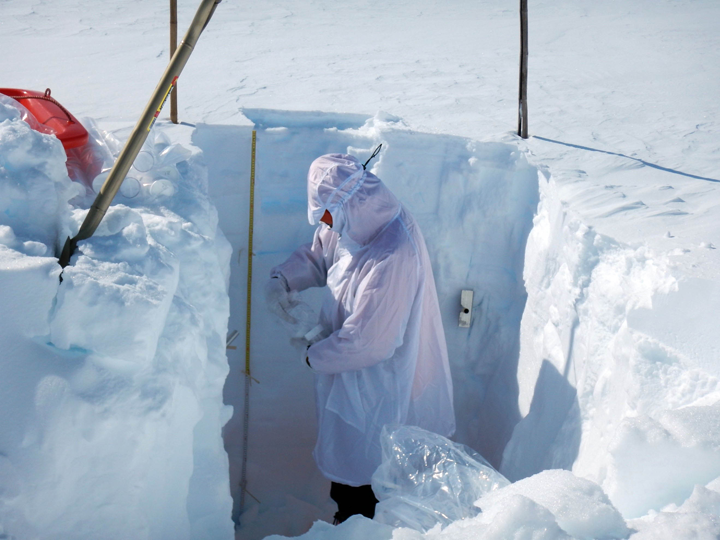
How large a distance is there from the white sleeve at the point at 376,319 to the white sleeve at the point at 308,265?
50 cm

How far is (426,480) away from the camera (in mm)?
1696

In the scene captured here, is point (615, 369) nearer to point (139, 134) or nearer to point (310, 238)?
point (139, 134)

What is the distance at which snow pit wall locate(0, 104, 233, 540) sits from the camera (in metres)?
1.19

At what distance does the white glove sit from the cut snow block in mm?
1616

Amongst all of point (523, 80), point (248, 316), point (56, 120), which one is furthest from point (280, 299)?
point (523, 80)

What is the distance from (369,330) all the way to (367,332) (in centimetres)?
1

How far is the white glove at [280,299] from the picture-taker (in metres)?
2.69

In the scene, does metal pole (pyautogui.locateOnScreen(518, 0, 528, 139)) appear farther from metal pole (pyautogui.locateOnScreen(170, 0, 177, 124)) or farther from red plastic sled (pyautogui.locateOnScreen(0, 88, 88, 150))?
red plastic sled (pyautogui.locateOnScreen(0, 88, 88, 150))

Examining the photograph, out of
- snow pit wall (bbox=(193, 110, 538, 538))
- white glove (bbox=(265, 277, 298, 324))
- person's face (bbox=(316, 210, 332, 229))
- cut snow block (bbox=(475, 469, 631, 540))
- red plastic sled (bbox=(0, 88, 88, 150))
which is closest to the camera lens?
cut snow block (bbox=(475, 469, 631, 540))

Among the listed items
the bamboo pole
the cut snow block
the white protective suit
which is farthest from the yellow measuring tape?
the cut snow block

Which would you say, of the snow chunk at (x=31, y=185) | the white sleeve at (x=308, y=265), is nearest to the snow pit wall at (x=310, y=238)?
the white sleeve at (x=308, y=265)

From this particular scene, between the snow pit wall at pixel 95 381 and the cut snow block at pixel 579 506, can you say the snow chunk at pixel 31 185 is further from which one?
the cut snow block at pixel 579 506

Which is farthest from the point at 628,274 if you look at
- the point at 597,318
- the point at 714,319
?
the point at 714,319

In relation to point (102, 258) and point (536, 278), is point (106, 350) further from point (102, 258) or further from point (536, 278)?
point (536, 278)
